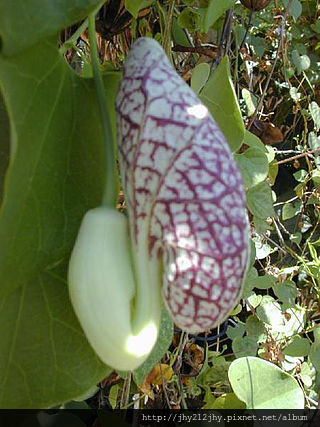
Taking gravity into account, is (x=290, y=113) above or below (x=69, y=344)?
below

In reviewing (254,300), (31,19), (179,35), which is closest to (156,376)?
(254,300)

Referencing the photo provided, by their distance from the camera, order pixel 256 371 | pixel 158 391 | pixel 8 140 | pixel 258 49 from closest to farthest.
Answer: pixel 8 140 → pixel 256 371 → pixel 158 391 → pixel 258 49

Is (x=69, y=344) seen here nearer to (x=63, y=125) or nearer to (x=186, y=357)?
(x=63, y=125)

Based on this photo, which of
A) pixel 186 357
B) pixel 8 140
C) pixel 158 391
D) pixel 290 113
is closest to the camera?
pixel 8 140

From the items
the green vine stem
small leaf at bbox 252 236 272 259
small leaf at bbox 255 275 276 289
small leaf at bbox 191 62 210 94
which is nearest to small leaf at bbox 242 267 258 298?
Result: small leaf at bbox 255 275 276 289

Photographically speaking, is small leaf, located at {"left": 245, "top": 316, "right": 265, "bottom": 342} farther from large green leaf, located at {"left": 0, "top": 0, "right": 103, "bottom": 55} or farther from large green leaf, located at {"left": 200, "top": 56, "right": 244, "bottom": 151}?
large green leaf, located at {"left": 0, "top": 0, "right": 103, "bottom": 55}

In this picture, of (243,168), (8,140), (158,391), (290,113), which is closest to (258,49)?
(290,113)

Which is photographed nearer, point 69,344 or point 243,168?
point 69,344

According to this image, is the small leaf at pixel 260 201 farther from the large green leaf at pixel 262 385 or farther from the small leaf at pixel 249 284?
the large green leaf at pixel 262 385
